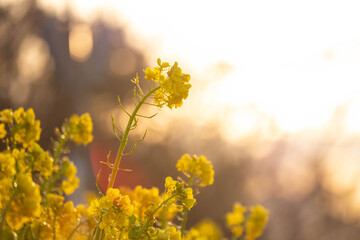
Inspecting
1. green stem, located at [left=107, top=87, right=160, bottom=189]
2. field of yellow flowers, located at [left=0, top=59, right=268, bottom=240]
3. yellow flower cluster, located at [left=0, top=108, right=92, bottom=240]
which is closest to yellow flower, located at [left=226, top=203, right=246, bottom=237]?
field of yellow flowers, located at [left=0, top=59, right=268, bottom=240]

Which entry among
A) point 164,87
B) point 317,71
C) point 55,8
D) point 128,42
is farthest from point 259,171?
point 164,87

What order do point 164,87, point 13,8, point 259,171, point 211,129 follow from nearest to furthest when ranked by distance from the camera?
point 164,87
point 13,8
point 211,129
point 259,171

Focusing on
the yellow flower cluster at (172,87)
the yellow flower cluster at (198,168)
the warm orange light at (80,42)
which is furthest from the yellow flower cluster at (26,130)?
the warm orange light at (80,42)

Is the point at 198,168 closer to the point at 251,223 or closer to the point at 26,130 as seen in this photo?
the point at 251,223

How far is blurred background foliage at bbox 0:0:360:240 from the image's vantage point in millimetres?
11477

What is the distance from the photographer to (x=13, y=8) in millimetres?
→ 11141

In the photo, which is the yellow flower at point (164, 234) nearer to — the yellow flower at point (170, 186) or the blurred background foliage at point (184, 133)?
the yellow flower at point (170, 186)

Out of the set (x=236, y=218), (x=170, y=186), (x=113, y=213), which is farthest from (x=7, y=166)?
(x=236, y=218)

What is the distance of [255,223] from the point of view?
2832mm

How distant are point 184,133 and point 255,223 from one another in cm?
1377

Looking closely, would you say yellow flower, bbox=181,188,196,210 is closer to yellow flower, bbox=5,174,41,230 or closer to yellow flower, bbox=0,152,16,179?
yellow flower, bbox=5,174,41,230

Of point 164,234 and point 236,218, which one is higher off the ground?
point 236,218

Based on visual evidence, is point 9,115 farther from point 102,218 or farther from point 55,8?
point 55,8

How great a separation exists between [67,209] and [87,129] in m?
0.45
